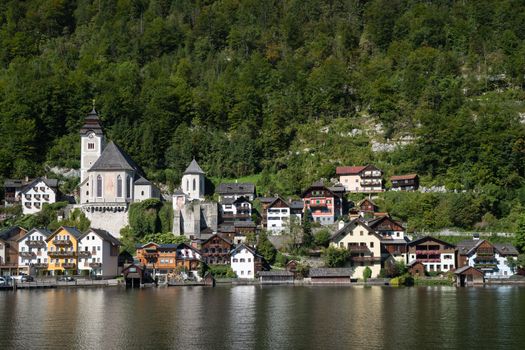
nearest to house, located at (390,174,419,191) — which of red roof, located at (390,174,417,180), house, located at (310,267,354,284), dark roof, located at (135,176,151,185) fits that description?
red roof, located at (390,174,417,180)

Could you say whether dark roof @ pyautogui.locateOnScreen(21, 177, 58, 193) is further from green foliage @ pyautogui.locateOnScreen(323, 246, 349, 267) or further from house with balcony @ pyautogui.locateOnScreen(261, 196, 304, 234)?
green foliage @ pyautogui.locateOnScreen(323, 246, 349, 267)

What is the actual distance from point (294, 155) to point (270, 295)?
108 ft

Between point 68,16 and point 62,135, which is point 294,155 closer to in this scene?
point 62,135

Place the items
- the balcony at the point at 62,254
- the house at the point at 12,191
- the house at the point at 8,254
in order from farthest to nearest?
the house at the point at 12,191
the house at the point at 8,254
the balcony at the point at 62,254

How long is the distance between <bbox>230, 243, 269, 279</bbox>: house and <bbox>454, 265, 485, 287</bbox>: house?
51.5 feet

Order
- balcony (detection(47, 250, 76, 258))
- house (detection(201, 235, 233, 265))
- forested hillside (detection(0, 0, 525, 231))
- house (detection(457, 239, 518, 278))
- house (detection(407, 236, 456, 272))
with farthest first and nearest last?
forested hillside (detection(0, 0, 525, 231))
balcony (detection(47, 250, 76, 258))
house (detection(201, 235, 233, 265))
house (detection(407, 236, 456, 272))
house (detection(457, 239, 518, 278))

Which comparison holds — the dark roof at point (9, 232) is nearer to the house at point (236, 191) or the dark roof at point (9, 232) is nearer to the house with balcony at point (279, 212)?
the house at point (236, 191)

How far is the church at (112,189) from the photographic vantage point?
253 feet

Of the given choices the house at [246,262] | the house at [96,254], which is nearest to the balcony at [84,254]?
the house at [96,254]

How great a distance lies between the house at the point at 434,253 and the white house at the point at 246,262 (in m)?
12.9

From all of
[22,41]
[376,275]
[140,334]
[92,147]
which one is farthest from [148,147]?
[140,334]

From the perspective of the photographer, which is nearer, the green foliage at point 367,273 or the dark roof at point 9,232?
the green foliage at point 367,273

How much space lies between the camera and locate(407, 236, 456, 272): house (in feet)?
227

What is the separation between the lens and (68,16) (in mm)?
139500
